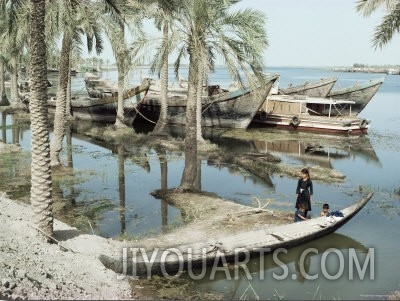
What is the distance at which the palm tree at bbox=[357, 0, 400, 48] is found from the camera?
18578mm

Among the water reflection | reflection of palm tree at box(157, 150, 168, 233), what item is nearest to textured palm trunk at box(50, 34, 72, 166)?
the water reflection

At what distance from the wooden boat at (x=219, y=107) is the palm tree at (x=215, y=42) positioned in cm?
1576

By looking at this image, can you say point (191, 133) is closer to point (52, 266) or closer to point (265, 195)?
point (265, 195)

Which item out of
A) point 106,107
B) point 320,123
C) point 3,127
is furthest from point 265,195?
point 3,127

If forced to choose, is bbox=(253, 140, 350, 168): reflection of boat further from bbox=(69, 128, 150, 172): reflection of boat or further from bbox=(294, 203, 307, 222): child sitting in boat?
bbox=(294, 203, 307, 222): child sitting in boat

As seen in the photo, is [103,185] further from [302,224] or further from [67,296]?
[67,296]

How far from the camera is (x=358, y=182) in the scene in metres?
20.2

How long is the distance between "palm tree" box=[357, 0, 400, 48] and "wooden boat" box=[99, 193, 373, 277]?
10.6 metres

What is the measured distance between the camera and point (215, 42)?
16.5 metres

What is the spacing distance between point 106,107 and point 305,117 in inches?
646

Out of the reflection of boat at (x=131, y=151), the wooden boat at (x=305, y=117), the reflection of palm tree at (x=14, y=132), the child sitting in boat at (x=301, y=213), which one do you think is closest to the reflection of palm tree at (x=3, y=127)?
the reflection of palm tree at (x=14, y=132)

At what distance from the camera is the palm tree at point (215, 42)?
1602 centimetres

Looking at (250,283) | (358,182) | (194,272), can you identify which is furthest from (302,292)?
(358,182)

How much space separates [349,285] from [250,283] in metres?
2.26
